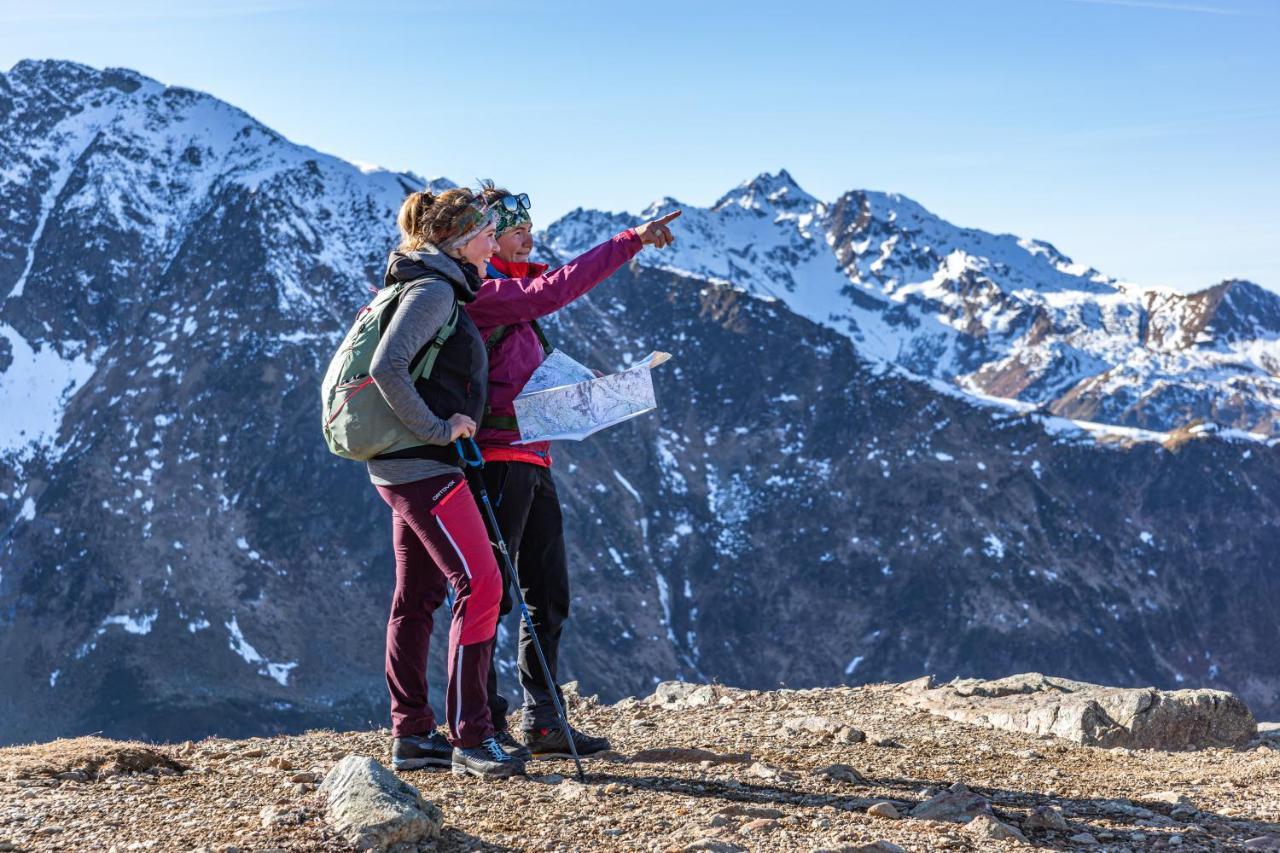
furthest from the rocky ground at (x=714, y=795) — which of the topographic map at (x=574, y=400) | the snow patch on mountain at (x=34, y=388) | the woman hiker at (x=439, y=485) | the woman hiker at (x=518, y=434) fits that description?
the snow patch on mountain at (x=34, y=388)

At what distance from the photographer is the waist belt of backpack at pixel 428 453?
292 inches

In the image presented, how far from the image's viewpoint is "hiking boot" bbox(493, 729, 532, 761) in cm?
807

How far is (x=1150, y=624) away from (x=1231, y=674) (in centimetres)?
1239

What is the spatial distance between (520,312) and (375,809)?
3.08 m

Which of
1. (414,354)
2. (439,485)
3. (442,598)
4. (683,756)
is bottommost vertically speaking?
(683,756)

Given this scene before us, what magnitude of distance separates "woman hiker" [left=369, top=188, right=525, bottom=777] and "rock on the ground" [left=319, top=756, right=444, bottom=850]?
102 cm

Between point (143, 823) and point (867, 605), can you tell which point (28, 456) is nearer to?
point (867, 605)

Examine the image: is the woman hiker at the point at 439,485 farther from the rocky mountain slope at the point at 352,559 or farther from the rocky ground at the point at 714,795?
the rocky mountain slope at the point at 352,559

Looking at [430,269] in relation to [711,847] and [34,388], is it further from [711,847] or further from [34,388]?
[34,388]

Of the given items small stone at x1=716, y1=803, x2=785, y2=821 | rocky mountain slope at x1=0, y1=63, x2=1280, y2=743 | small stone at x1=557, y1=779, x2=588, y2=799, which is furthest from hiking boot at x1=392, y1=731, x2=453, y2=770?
rocky mountain slope at x1=0, y1=63, x2=1280, y2=743

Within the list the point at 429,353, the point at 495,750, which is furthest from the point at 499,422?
the point at 495,750

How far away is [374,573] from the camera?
527 ft

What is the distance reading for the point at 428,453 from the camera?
7457 mm

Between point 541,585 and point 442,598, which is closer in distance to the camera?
point 442,598
